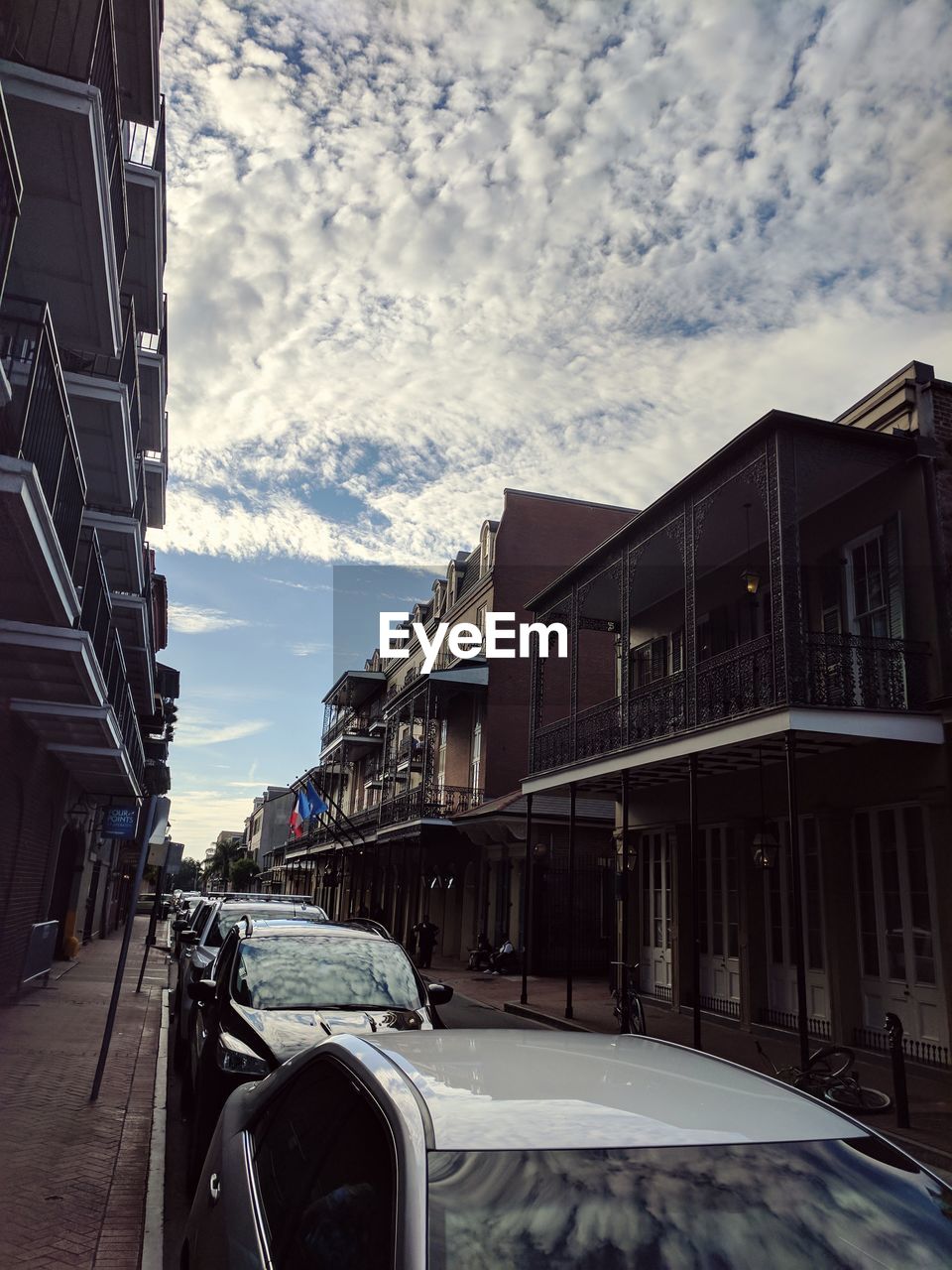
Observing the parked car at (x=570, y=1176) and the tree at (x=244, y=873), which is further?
the tree at (x=244, y=873)

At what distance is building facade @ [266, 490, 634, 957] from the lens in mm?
26859

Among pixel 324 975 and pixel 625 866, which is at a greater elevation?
pixel 625 866

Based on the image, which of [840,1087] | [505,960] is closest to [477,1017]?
[840,1087]

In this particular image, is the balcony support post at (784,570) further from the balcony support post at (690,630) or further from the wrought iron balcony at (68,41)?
the wrought iron balcony at (68,41)

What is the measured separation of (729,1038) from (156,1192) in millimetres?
9962

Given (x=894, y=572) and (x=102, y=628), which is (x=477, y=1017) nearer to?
(x=102, y=628)

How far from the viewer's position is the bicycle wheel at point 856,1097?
8.89 metres

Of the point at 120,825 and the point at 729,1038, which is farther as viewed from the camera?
the point at 120,825

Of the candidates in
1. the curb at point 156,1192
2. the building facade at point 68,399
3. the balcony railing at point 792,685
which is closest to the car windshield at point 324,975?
the curb at point 156,1192

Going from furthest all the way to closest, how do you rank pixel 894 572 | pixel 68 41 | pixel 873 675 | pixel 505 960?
pixel 505 960, pixel 894 572, pixel 873 675, pixel 68 41

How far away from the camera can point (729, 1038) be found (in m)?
13.5

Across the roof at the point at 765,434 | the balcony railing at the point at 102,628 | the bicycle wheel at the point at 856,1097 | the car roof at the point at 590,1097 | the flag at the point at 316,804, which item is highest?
the roof at the point at 765,434

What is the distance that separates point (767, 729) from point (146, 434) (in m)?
16.2

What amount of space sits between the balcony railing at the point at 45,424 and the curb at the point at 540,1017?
996 centimetres
